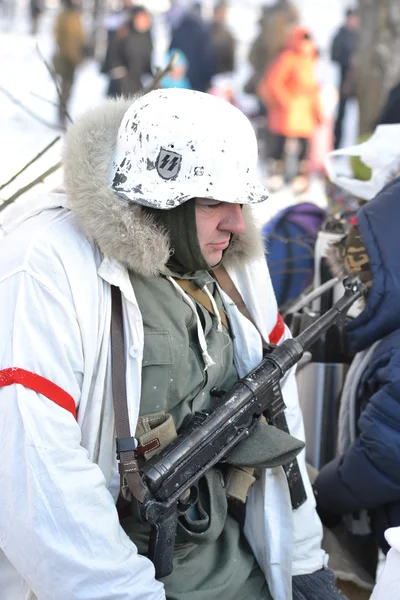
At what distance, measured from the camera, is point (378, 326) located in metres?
2.74

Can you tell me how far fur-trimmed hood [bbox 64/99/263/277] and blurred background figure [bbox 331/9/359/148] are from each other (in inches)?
368

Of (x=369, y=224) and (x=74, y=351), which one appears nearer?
(x=74, y=351)

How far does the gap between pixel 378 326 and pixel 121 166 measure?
1.18 metres

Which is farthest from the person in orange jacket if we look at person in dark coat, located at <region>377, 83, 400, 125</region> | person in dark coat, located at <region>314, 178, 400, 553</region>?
person in dark coat, located at <region>314, 178, 400, 553</region>

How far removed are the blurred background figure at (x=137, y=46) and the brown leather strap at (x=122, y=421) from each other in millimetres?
9658

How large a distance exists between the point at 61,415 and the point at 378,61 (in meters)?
5.82

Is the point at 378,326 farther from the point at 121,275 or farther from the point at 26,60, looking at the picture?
the point at 26,60

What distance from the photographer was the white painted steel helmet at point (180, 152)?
1975 millimetres

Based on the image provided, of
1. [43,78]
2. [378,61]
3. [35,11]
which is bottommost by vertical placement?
[43,78]

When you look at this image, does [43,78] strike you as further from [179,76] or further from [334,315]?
[334,315]

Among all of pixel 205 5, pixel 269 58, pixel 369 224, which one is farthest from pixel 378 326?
pixel 205 5

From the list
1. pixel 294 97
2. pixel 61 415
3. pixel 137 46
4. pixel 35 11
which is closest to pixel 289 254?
pixel 61 415

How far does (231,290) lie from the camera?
2422mm

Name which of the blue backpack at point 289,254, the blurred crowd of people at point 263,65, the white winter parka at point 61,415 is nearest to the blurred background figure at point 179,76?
the blurred crowd of people at point 263,65
